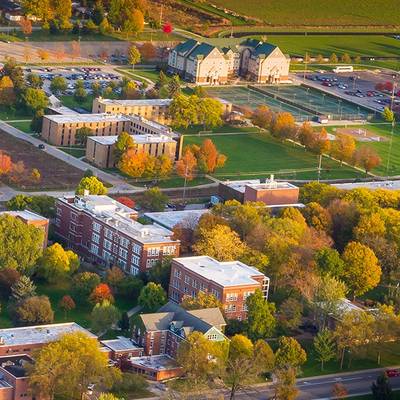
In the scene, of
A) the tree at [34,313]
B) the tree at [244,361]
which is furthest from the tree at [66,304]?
the tree at [244,361]

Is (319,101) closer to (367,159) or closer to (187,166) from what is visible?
(367,159)

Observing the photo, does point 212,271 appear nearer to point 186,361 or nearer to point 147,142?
point 186,361

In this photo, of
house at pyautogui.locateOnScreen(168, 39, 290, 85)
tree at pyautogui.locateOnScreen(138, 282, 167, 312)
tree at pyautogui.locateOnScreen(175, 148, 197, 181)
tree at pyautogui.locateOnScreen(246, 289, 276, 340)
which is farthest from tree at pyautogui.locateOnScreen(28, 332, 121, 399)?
house at pyautogui.locateOnScreen(168, 39, 290, 85)

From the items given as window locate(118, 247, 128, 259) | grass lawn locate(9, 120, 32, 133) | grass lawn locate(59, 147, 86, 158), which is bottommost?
grass lawn locate(59, 147, 86, 158)

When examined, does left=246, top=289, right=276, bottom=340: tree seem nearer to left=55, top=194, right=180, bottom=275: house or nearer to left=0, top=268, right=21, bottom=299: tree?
left=55, top=194, right=180, bottom=275: house

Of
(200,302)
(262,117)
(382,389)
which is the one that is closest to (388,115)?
(262,117)

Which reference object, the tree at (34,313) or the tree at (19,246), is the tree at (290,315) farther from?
the tree at (19,246)

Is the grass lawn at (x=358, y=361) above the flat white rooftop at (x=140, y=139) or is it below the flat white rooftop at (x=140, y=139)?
below
